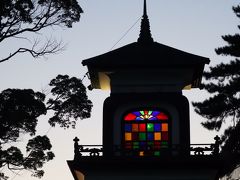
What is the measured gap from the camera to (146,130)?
25062 millimetres

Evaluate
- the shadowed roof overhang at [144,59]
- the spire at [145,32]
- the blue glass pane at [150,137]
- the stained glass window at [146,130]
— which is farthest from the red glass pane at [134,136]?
the spire at [145,32]

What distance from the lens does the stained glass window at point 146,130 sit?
24875 mm

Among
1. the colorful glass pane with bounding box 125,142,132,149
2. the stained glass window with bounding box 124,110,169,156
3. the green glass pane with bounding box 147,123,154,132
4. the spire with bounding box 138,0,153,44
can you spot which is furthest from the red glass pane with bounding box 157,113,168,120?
the spire with bounding box 138,0,153,44

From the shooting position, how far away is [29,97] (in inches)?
1240

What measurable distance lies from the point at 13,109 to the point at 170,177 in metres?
10.1

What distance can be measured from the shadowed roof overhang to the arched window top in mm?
1836

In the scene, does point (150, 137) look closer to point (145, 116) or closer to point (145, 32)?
point (145, 116)

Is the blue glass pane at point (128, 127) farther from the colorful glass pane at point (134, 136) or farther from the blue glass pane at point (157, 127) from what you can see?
the blue glass pane at point (157, 127)

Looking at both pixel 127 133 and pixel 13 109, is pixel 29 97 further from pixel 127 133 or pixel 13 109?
pixel 127 133

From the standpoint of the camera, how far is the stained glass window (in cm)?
2488

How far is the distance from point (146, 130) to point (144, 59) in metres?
2.74

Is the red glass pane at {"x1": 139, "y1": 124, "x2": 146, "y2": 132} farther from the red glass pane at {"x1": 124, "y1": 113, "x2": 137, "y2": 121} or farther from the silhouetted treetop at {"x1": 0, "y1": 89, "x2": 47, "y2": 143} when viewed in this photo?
the silhouetted treetop at {"x1": 0, "y1": 89, "x2": 47, "y2": 143}

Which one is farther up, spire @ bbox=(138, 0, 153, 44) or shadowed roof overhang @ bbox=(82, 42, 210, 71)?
spire @ bbox=(138, 0, 153, 44)

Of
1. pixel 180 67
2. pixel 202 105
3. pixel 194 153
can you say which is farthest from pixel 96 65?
pixel 202 105
